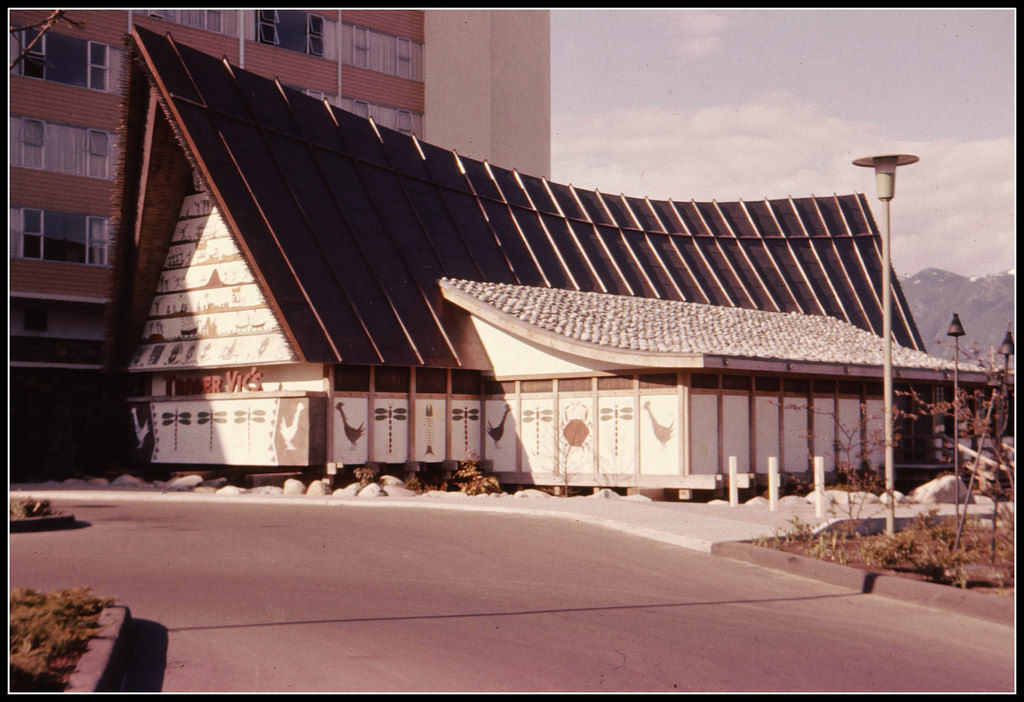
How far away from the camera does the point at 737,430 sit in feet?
78.1

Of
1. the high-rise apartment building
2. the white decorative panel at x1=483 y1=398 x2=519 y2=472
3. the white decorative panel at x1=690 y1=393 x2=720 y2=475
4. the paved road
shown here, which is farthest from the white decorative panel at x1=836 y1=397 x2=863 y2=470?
the high-rise apartment building

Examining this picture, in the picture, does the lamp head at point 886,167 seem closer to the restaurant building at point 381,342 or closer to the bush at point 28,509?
the restaurant building at point 381,342

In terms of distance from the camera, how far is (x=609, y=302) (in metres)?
30.2

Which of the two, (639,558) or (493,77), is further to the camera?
(493,77)

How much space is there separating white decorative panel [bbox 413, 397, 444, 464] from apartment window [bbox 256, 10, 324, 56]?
27.5m

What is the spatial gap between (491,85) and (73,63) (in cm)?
2138

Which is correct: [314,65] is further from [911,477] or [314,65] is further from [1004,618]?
[1004,618]

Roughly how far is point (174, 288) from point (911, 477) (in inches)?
770

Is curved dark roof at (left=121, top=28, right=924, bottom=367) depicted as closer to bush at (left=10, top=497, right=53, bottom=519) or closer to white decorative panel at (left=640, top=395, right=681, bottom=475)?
white decorative panel at (left=640, top=395, right=681, bottom=475)

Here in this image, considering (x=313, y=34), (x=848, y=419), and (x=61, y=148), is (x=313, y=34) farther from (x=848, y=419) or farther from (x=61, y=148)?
(x=848, y=419)

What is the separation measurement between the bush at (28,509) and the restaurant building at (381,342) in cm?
730

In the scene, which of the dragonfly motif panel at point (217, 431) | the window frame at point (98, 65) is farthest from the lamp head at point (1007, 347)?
the window frame at point (98, 65)

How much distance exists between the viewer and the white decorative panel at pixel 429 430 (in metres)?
25.3

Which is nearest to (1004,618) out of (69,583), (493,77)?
(69,583)
